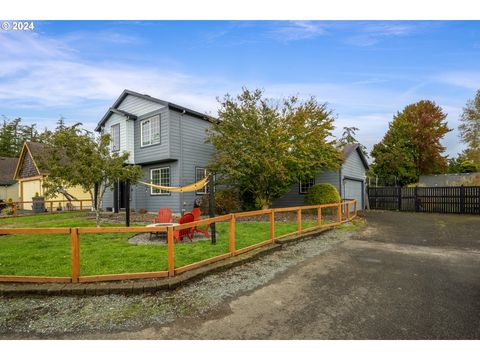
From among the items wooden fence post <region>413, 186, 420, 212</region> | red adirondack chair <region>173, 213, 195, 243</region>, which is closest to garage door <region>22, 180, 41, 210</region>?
red adirondack chair <region>173, 213, 195, 243</region>

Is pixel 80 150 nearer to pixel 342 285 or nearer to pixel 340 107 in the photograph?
pixel 342 285

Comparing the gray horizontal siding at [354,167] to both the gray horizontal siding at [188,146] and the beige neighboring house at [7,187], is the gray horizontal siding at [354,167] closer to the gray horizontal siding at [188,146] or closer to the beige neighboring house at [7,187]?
the gray horizontal siding at [188,146]

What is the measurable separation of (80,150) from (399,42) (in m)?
11.7

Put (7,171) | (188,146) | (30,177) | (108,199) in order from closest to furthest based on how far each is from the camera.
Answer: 1. (188,146)
2. (108,199)
3. (30,177)
4. (7,171)

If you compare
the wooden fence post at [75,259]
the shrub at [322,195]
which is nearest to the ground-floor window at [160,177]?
the shrub at [322,195]

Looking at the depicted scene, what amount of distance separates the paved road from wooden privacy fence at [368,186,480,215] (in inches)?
482

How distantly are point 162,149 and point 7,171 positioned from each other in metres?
26.9

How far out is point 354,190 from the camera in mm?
19703

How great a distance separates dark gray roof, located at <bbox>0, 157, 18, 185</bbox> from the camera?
29.5 m

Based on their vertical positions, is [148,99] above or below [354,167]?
above

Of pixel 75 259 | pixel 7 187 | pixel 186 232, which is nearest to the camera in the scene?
pixel 75 259

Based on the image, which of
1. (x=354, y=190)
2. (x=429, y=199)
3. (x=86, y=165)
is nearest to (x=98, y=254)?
(x=86, y=165)

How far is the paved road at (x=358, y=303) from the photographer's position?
129 inches

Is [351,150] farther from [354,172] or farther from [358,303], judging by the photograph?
[358,303]
